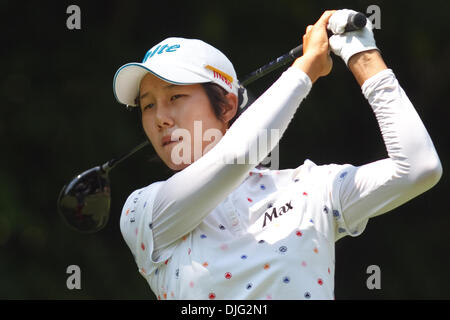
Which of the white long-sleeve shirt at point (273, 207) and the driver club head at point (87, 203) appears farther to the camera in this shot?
the driver club head at point (87, 203)

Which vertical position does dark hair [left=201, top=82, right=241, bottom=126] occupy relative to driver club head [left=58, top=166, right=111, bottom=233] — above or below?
above

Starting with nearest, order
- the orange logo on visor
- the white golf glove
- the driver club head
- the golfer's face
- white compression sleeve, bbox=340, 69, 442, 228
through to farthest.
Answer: white compression sleeve, bbox=340, 69, 442, 228
the white golf glove
the golfer's face
the orange logo on visor
the driver club head

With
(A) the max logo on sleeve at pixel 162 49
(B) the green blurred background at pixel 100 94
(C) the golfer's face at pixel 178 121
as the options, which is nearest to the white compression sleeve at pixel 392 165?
(C) the golfer's face at pixel 178 121

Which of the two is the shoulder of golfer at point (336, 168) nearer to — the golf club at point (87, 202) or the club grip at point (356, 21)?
the club grip at point (356, 21)

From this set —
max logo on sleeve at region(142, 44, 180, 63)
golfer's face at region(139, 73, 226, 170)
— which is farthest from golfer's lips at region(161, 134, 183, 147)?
max logo on sleeve at region(142, 44, 180, 63)

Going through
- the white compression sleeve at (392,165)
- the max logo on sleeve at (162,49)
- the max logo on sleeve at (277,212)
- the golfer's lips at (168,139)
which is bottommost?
the max logo on sleeve at (277,212)

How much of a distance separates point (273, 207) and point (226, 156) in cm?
19

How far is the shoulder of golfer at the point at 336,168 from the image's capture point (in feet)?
6.06

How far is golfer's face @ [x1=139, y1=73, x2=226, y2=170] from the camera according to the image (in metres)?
2.12

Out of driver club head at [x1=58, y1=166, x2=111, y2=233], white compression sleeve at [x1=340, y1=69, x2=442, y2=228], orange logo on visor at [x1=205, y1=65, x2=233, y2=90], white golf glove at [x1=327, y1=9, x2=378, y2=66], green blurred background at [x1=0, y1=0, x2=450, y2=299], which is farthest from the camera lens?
green blurred background at [x1=0, y1=0, x2=450, y2=299]

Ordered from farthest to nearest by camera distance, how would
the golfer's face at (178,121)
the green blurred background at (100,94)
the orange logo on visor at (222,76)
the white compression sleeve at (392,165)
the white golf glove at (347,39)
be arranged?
the green blurred background at (100,94) → the orange logo on visor at (222,76) → the golfer's face at (178,121) → the white golf glove at (347,39) → the white compression sleeve at (392,165)

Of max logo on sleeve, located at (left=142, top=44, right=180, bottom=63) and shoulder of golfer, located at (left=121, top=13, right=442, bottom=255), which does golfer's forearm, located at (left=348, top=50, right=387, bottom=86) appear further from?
max logo on sleeve, located at (left=142, top=44, right=180, bottom=63)

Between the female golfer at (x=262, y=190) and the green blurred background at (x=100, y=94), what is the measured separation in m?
1.72

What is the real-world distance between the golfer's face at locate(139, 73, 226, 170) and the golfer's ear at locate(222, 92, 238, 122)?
0.02m
